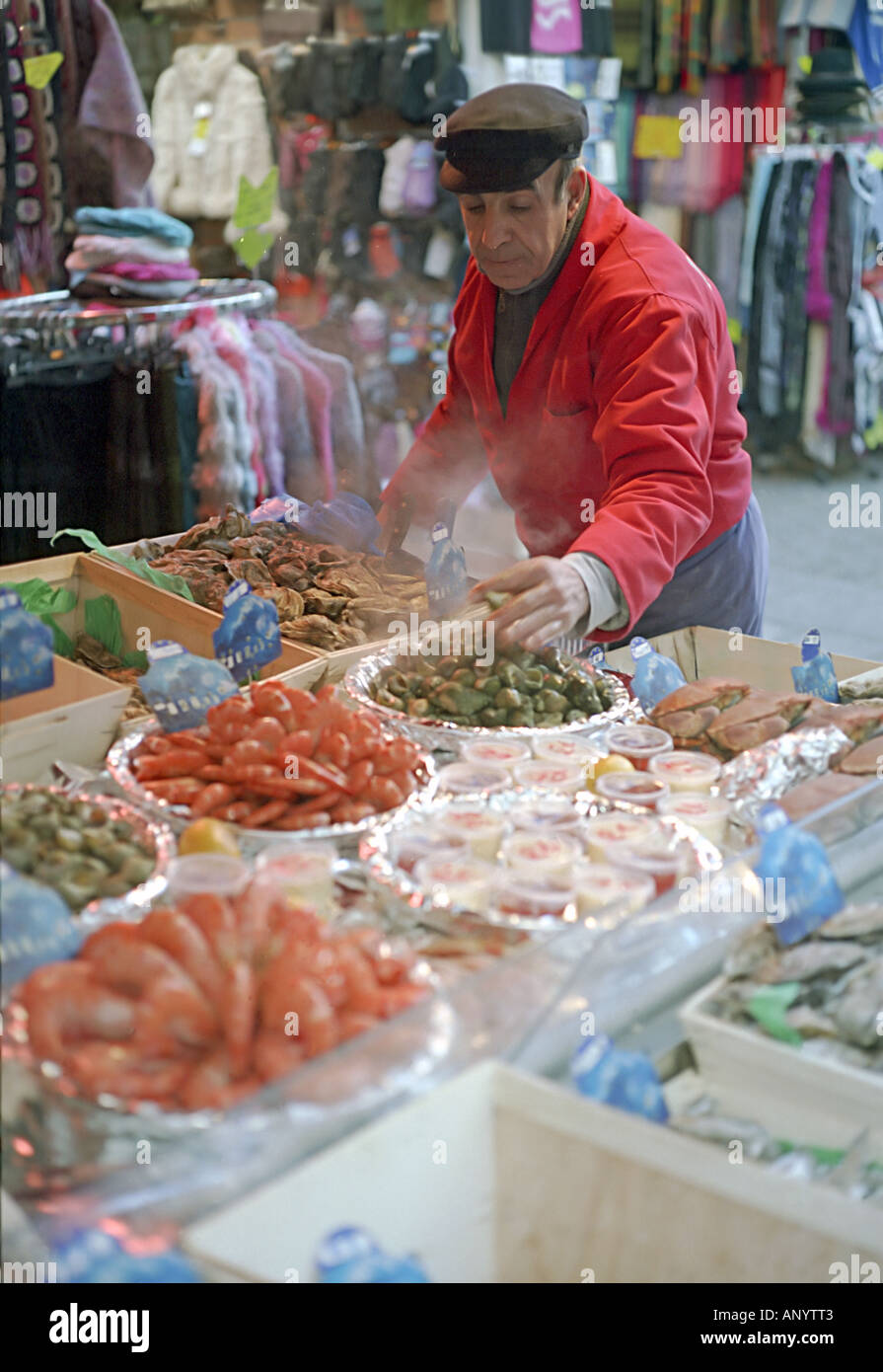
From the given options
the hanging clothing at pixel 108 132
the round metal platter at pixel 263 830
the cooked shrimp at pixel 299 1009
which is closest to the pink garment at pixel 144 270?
the hanging clothing at pixel 108 132

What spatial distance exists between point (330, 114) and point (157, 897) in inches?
209

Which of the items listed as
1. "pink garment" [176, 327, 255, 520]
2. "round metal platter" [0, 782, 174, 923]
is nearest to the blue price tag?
"round metal platter" [0, 782, 174, 923]

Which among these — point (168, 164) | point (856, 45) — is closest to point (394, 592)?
point (168, 164)

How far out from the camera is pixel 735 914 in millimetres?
1352

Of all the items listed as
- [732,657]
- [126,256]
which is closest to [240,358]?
[126,256]

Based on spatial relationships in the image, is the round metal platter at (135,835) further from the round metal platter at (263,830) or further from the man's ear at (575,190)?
→ the man's ear at (575,190)

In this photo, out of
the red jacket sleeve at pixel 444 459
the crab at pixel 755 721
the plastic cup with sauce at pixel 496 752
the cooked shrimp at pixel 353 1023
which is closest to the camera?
the cooked shrimp at pixel 353 1023

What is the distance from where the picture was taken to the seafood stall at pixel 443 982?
40.3 inches

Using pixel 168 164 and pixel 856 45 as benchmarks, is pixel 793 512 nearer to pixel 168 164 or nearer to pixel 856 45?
pixel 856 45

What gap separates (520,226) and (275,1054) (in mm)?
1571

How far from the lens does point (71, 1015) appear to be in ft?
3.55

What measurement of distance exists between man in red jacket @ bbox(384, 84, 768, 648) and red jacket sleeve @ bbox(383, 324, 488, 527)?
54 mm

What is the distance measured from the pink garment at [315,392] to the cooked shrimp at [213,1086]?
318 centimetres

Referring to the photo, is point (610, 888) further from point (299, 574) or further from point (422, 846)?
point (299, 574)
